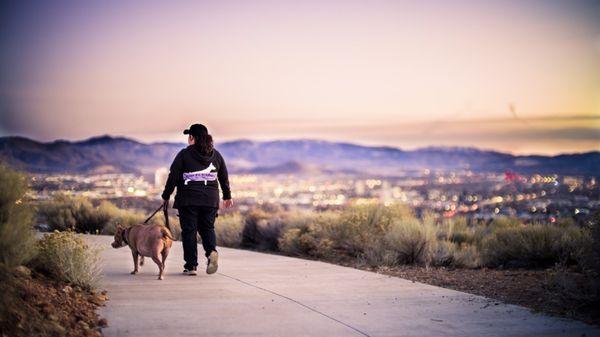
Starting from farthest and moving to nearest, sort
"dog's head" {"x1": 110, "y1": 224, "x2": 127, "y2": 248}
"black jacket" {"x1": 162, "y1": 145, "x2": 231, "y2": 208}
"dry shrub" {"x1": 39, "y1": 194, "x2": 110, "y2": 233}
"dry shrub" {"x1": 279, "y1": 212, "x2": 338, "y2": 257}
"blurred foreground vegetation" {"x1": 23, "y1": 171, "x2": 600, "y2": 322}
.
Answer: "dry shrub" {"x1": 39, "y1": 194, "x2": 110, "y2": 233} → "dry shrub" {"x1": 279, "y1": 212, "x2": 338, "y2": 257} → "blurred foreground vegetation" {"x1": 23, "y1": 171, "x2": 600, "y2": 322} → "dog's head" {"x1": 110, "y1": 224, "x2": 127, "y2": 248} → "black jacket" {"x1": 162, "y1": 145, "x2": 231, "y2": 208}

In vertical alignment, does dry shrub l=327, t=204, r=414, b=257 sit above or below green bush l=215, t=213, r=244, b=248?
above

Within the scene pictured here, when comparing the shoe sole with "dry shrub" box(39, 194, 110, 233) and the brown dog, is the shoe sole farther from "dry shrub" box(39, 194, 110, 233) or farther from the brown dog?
"dry shrub" box(39, 194, 110, 233)

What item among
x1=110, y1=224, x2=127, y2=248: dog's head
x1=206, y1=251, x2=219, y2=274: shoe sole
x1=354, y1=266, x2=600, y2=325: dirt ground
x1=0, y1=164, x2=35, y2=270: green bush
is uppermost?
x1=0, y1=164, x2=35, y2=270: green bush

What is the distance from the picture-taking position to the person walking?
469 inches

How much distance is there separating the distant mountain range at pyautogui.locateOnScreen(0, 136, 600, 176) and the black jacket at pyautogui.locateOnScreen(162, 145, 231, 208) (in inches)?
1188

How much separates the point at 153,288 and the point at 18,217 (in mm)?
3170

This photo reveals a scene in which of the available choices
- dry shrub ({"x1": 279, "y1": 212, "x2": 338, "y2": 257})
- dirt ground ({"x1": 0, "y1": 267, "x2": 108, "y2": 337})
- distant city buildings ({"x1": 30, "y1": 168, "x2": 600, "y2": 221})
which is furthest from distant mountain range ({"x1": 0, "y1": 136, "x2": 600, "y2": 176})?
dirt ground ({"x1": 0, "y1": 267, "x2": 108, "y2": 337})

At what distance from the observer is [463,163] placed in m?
100

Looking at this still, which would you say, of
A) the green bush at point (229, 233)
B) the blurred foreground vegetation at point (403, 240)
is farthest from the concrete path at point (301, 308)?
the green bush at point (229, 233)

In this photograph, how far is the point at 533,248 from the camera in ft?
48.9

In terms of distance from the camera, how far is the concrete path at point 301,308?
841 centimetres

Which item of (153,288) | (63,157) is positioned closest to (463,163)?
(63,157)

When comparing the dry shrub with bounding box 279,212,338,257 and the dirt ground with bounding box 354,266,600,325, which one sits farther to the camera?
the dry shrub with bounding box 279,212,338,257

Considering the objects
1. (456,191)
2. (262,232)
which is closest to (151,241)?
(262,232)
